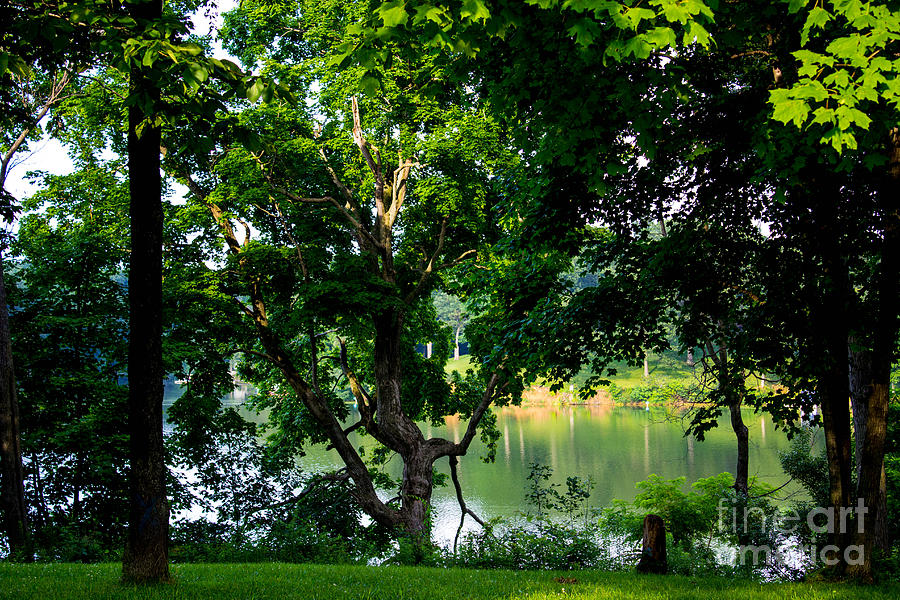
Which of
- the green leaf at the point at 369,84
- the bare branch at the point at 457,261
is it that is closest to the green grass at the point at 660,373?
the bare branch at the point at 457,261

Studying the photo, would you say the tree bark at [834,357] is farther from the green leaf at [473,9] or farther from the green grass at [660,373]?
the green grass at [660,373]

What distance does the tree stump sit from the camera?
8336mm

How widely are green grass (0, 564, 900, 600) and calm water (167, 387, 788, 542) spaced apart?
938cm

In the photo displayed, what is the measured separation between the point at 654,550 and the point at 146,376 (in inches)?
253

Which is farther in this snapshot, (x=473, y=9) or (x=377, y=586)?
(x=377, y=586)

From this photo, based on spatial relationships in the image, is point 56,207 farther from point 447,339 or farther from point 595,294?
point 595,294

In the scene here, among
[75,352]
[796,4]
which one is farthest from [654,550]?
[75,352]

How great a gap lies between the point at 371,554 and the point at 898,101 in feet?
34.5

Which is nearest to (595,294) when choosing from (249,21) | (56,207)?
(249,21)

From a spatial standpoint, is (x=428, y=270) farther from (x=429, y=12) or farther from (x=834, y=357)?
(x=429, y=12)

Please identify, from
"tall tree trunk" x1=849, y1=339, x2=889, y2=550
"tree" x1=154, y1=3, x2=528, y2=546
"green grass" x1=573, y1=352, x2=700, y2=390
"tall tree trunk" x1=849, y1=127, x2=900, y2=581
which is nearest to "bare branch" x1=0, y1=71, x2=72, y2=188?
"tree" x1=154, y1=3, x2=528, y2=546

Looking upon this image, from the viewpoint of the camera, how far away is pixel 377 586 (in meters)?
6.61

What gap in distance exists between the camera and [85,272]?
14781mm

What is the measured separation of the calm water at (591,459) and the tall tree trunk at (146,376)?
12443 mm
